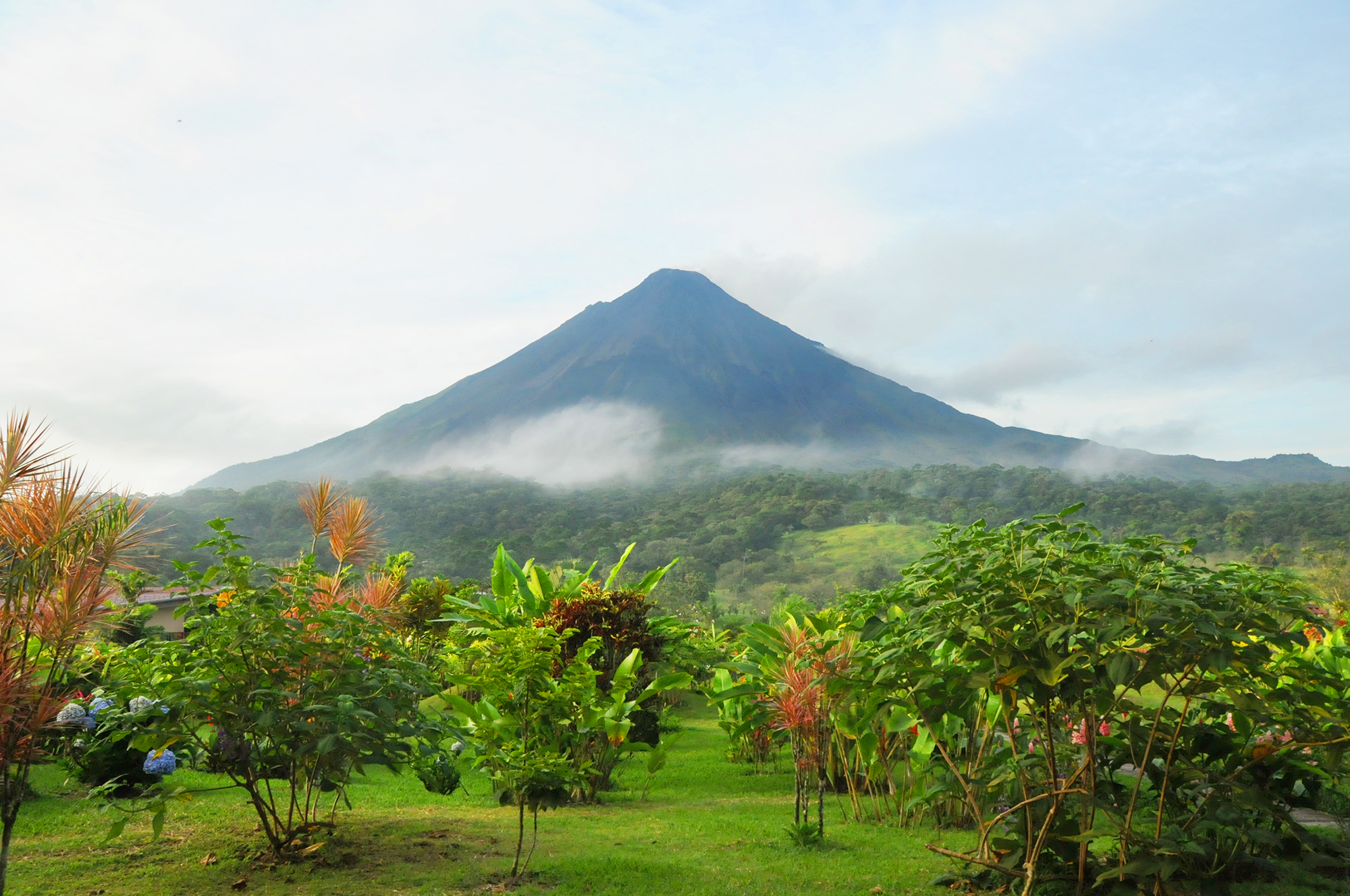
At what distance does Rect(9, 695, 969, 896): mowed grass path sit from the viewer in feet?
11.5

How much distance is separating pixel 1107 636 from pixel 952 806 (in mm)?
2874

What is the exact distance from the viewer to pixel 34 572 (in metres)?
3.08

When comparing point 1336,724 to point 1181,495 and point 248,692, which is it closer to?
point 248,692

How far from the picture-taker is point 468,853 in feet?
13.2

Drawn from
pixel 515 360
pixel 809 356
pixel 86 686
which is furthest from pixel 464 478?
pixel 86 686

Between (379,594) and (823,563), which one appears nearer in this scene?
(379,594)

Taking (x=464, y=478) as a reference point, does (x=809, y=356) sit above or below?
above

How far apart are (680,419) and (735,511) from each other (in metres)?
44.1

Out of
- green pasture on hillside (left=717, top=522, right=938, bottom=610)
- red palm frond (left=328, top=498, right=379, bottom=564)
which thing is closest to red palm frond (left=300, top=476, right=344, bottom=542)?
red palm frond (left=328, top=498, right=379, bottom=564)

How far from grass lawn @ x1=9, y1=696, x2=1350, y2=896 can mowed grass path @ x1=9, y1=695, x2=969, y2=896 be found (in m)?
0.01

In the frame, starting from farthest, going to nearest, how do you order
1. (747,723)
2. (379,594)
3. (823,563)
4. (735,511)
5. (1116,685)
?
(735,511) → (823,563) → (379,594) → (747,723) → (1116,685)

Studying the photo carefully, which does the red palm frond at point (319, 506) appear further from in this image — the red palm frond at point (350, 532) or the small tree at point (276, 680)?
the small tree at point (276, 680)

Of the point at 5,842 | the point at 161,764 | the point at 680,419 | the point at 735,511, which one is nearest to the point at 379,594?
the point at 161,764

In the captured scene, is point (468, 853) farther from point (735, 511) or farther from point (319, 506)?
point (735, 511)
